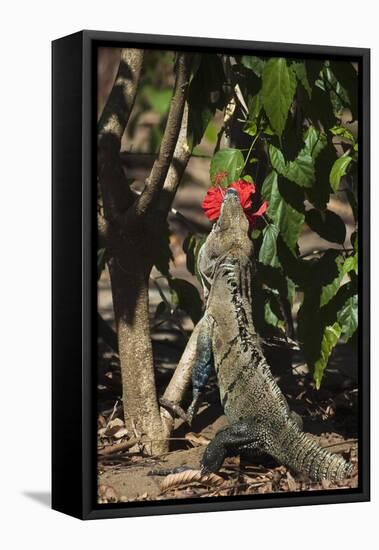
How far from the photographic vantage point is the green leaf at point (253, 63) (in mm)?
6961

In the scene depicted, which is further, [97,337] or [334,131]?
[334,131]

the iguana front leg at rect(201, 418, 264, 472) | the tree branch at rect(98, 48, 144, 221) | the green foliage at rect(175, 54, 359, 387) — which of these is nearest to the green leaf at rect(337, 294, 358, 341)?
the green foliage at rect(175, 54, 359, 387)

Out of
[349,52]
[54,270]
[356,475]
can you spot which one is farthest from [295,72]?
[356,475]

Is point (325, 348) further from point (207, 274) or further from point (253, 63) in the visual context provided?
point (253, 63)

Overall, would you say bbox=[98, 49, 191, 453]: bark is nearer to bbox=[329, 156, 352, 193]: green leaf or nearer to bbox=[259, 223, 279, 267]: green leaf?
bbox=[259, 223, 279, 267]: green leaf

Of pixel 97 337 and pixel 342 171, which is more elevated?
pixel 342 171

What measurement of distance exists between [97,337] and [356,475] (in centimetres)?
142

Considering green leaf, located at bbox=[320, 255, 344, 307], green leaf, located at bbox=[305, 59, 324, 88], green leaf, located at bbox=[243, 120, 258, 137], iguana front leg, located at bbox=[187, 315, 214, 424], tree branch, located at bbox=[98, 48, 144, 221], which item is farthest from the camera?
green leaf, located at bbox=[320, 255, 344, 307]

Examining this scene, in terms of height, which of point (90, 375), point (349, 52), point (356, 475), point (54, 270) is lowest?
point (356, 475)

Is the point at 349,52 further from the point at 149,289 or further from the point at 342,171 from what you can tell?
the point at 149,289

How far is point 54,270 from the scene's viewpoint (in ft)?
22.5

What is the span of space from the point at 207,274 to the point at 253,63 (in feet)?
2.99

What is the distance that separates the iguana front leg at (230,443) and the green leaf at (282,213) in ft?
2.61

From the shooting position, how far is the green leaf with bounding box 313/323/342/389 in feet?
23.6
